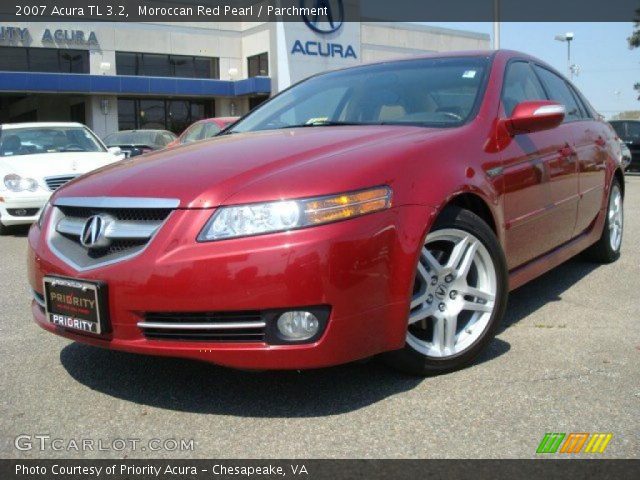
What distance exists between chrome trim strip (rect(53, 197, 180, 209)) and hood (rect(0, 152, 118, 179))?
18.3 ft

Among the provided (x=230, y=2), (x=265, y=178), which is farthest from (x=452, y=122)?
(x=230, y=2)

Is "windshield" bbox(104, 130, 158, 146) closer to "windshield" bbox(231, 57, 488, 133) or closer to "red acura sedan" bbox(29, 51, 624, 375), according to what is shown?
"windshield" bbox(231, 57, 488, 133)

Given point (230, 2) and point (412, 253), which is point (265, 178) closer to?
point (412, 253)

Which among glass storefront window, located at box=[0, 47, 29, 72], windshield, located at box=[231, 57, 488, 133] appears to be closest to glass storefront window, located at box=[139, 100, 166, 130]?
glass storefront window, located at box=[0, 47, 29, 72]

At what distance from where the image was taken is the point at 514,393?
111 inches

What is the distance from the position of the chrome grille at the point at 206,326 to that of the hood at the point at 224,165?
0.42 m

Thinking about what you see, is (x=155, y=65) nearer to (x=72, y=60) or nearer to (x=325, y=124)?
(x=72, y=60)

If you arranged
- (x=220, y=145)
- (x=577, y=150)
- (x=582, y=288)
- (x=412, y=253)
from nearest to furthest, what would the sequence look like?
(x=412, y=253)
(x=220, y=145)
(x=577, y=150)
(x=582, y=288)

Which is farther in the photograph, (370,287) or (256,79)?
(256,79)

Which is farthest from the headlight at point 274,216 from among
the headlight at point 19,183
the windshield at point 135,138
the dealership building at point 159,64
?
the dealership building at point 159,64

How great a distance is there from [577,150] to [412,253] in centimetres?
221

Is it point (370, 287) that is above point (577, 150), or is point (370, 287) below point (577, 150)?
below

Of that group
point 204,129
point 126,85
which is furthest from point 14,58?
point 204,129

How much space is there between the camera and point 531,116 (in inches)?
136
